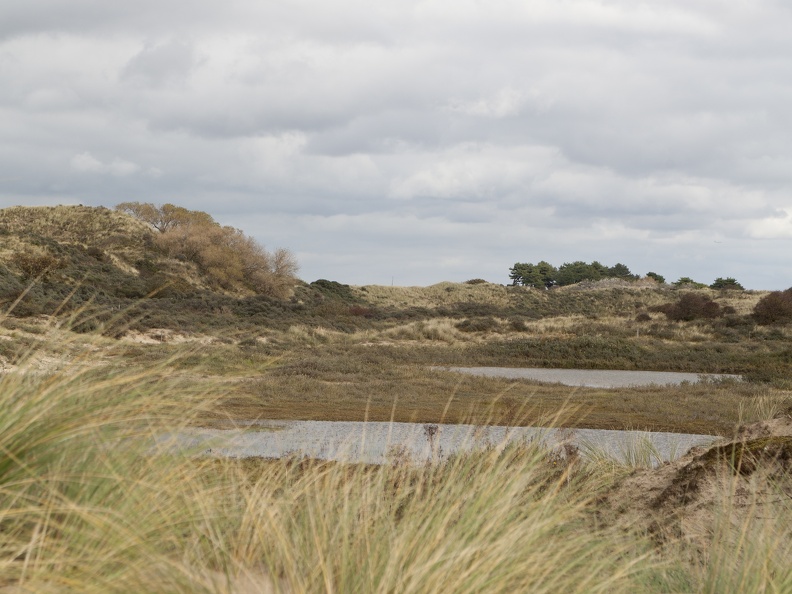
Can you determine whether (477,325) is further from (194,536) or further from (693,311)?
(194,536)

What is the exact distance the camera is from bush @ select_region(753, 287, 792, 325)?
39.5 meters

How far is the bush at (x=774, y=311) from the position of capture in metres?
39.5

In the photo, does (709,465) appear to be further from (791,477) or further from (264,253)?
(264,253)

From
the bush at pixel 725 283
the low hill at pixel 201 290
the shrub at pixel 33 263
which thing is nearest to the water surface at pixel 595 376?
the low hill at pixel 201 290

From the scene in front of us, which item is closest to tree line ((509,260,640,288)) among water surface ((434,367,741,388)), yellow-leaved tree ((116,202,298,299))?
yellow-leaved tree ((116,202,298,299))

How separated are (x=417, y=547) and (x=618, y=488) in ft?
12.8

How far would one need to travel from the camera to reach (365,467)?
26.9 ft

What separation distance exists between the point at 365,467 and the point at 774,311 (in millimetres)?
36959

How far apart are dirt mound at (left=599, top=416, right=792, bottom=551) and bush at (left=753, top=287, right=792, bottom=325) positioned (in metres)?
35.8

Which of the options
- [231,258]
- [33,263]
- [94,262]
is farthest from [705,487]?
[231,258]

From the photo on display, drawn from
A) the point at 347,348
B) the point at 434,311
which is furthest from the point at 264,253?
the point at 347,348

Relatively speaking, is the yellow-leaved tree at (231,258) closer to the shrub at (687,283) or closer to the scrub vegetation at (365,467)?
the scrub vegetation at (365,467)

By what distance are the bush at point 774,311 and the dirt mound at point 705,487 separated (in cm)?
3576

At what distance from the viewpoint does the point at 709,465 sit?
6254 mm
